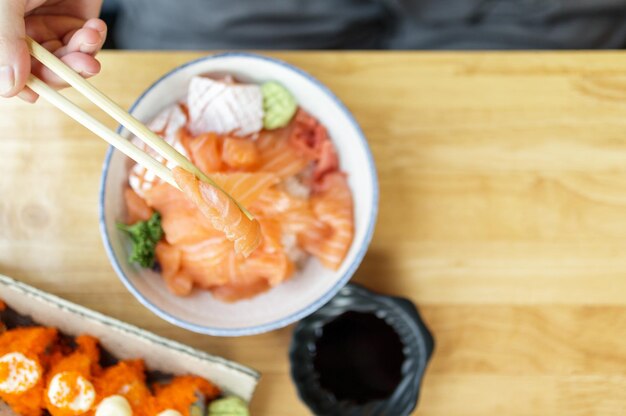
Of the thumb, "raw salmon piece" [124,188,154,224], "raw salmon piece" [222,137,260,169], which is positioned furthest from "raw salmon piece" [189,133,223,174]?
the thumb

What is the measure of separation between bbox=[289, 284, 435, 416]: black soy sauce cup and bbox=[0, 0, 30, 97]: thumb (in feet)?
1.77

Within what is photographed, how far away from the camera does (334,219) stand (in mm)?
1004

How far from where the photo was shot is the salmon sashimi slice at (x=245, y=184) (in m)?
0.92

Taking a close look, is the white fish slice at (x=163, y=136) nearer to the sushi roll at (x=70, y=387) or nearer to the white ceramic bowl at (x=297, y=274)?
the white ceramic bowl at (x=297, y=274)

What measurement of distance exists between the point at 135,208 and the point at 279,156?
0.25m

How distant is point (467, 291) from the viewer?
1.07 metres

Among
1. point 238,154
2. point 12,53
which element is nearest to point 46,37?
point 12,53

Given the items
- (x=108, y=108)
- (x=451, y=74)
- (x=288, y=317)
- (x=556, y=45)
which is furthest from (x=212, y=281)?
(x=556, y=45)

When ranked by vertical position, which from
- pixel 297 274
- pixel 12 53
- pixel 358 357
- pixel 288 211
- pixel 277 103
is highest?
pixel 12 53

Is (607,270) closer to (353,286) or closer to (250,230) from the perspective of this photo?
(353,286)

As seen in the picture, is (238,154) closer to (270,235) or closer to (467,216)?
(270,235)

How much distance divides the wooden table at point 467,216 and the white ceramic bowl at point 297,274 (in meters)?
0.09

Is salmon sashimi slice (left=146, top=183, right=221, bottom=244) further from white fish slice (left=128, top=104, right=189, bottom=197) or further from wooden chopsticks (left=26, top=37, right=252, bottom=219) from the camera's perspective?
wooden chopsticks (left=26, top=37, right=252, bottom=219)

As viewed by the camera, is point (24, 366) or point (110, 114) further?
point (24, 366)
